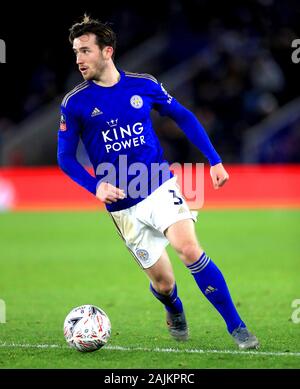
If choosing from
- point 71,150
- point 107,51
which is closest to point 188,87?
point 107,51

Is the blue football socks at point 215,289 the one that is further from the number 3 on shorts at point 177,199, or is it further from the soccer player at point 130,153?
the number 3 on shorts at point 177,199

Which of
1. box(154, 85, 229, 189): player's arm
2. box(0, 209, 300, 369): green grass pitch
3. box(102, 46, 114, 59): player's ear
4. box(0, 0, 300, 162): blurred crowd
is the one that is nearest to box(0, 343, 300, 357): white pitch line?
box(0, 209, 300, 369): green grass pitch

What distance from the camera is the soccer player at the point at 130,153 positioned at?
6078mm

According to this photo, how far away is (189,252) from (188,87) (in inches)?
655

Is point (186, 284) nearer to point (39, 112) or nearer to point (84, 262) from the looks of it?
point (84, 262)

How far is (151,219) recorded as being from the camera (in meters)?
6.18

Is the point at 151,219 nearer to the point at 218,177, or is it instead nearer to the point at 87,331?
the point at 218,177

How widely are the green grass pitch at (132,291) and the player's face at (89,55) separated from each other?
82.1 inches

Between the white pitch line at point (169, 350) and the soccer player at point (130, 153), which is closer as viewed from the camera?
the white pitch line at point (169, 350)

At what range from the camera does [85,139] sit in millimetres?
6332

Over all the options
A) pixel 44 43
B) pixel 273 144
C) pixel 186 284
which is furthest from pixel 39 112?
pixel 186 284

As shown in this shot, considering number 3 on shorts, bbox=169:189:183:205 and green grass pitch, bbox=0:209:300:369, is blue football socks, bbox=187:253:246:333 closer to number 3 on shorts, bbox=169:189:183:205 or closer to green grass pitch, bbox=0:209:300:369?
green grass pitch, bbox=0:209:300:369

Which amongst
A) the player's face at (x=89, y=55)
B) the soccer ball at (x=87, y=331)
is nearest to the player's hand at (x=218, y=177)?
the player's face at (x=89, y=55)

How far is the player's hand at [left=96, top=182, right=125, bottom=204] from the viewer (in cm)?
584
